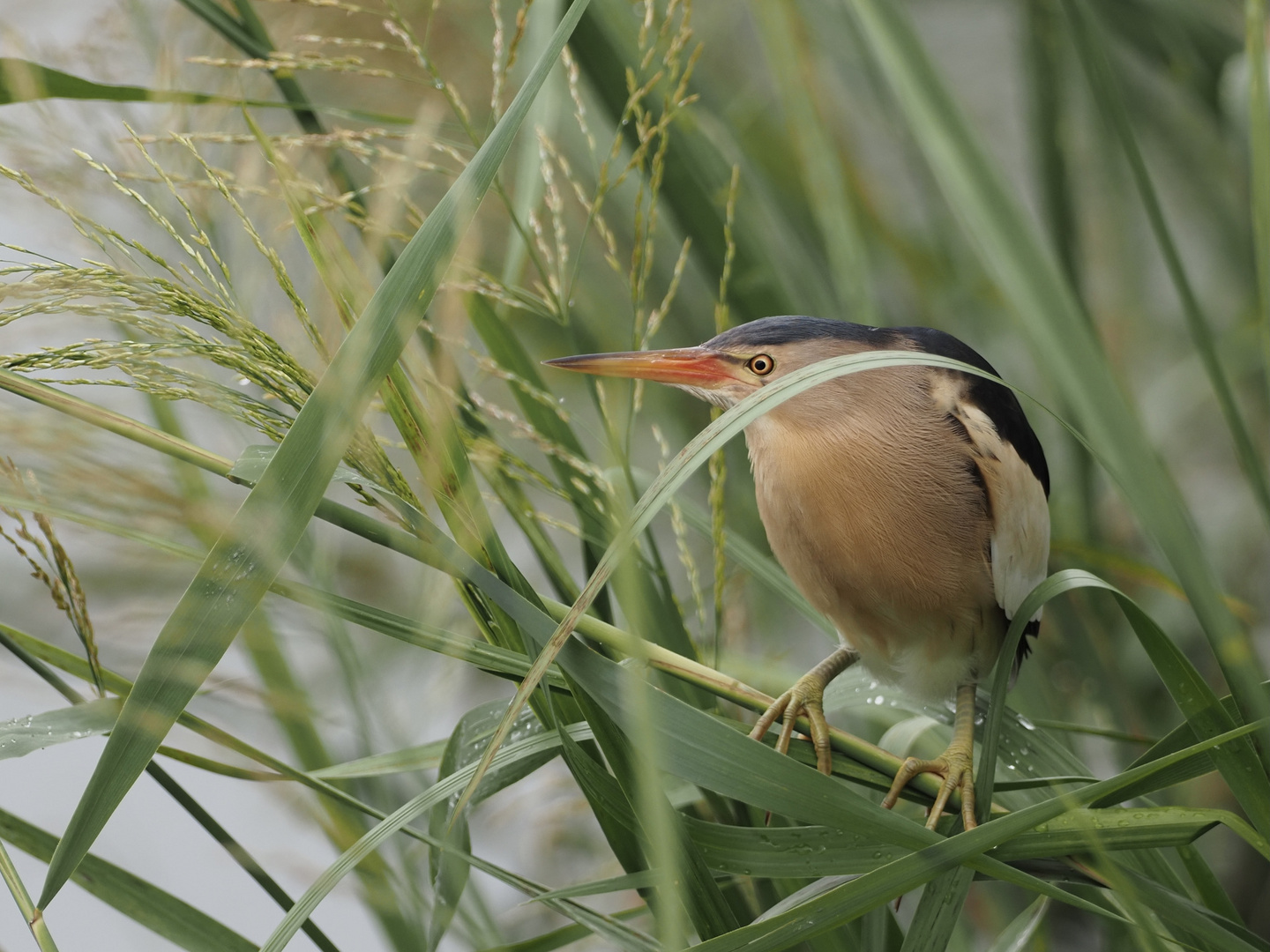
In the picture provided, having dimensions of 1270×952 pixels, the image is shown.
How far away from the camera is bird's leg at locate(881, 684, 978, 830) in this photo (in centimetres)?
72

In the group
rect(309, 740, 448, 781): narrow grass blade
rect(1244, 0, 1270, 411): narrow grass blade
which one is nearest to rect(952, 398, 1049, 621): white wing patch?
rect(1244, 0, 1270, 411): narrow grass blade

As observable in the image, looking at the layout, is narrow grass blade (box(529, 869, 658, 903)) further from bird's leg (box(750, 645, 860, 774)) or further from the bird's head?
the bird's head

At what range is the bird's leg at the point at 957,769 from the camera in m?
0.72

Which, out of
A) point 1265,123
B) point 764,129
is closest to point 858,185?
point 764,129

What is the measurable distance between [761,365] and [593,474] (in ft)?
0.69

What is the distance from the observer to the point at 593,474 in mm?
714

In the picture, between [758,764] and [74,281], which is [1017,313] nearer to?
[758,764]

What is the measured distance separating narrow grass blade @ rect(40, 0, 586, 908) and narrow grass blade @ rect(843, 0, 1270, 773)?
27 centimetres

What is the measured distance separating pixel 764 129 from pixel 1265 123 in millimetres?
1254

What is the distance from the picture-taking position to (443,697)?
0.66m

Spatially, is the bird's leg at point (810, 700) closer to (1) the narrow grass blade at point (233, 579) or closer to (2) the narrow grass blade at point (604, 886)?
(2) the narrow grass blade at point (604, 886)

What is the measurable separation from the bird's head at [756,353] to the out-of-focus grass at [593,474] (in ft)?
0.16

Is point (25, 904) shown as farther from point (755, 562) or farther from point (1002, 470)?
point (1002, 470)

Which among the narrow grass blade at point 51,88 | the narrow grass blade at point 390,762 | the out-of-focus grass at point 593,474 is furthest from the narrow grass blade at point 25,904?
the narrow grass blade at point 51,88
